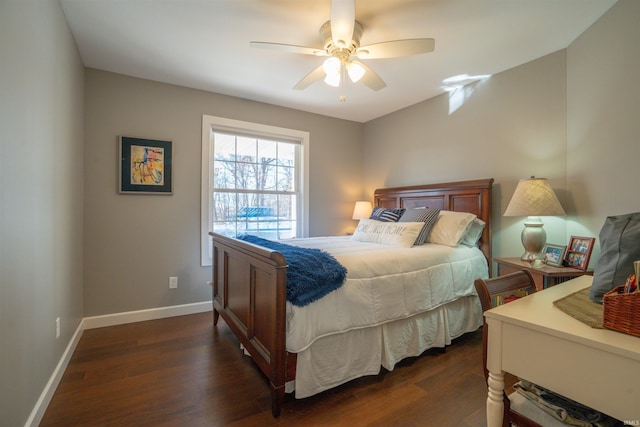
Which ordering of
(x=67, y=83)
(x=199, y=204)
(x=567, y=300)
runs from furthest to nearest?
(x=199, y=204) → (x=67, y=83) → (x=567, y=300)

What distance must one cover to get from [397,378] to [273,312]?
41.0 inches

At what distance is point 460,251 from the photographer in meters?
2.50

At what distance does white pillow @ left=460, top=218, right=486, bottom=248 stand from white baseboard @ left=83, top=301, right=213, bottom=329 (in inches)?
112

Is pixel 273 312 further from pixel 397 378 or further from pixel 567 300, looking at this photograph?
pixel 567 300

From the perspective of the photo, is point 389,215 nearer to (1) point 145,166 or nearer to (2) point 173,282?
(2) point 173,282

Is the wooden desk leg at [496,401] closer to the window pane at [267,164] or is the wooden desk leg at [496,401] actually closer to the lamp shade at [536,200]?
the lamp shade at [536,200]

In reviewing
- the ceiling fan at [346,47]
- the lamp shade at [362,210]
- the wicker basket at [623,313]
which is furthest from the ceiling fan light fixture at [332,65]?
the lamp shade at [362,210]

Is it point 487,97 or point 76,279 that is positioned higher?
point 487,97

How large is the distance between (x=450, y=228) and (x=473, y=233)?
0.27 m

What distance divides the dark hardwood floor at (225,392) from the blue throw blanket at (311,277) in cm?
66

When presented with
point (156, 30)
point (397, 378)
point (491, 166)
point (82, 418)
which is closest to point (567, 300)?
point (397, 378)

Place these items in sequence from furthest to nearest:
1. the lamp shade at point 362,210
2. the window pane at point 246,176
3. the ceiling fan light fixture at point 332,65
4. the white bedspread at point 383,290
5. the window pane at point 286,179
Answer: the lamp shade at point 362,210 < the window pane at point 286,179 < the window pane at point 246,176 < the ceiling fan light fixture at point 332,65 < the white bedspread at point 383,290

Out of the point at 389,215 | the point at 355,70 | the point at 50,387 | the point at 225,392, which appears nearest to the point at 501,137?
the point at 389,215

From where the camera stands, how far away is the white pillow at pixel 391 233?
2.54m
